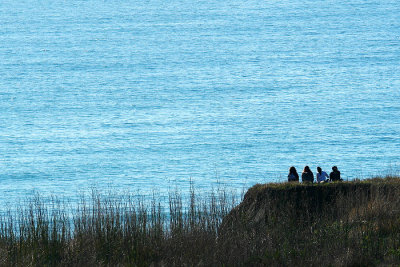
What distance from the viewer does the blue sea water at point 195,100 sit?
70.4 m

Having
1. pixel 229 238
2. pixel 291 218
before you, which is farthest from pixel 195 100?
pixel 229 238

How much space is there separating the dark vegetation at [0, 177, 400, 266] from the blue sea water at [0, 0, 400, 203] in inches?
251

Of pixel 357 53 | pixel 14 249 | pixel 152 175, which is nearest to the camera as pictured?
pixel 14 249

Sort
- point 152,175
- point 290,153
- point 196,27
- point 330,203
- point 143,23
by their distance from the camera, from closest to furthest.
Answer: point 330,203, point 152,175, point 290,153, point 196,27, point 143,23

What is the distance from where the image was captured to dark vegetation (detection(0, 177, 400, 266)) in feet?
57.9

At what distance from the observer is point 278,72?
123 m

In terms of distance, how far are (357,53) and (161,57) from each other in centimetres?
3929

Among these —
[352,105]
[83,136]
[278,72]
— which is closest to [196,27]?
[278,72]

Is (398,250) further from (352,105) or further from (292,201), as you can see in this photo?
(352,105)

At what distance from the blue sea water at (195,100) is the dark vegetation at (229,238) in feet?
21.0

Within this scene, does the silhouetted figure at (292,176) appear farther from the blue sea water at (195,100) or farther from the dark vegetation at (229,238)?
the blue sea water at (195,100)

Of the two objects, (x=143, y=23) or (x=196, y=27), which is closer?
(x=196, y=27)

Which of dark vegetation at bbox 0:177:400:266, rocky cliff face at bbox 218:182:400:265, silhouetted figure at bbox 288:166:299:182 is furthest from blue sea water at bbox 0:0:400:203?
dark vegetation at bbox 0:177:400:266

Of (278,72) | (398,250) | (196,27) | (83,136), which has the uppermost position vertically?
(196,27)
